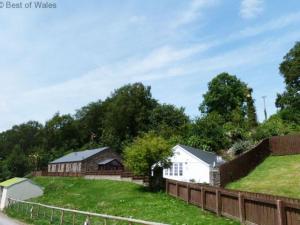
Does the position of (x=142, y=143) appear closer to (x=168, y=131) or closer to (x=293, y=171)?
(x=293, y=171)

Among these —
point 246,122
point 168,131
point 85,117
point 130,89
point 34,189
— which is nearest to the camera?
point 34,189

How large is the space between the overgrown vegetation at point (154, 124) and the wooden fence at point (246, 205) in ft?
57.3

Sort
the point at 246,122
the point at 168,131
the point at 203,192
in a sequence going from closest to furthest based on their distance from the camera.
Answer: the point at 203,192 → the point at 246,122 → the point at 168,131

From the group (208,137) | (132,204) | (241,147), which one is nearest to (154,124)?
(208,137)

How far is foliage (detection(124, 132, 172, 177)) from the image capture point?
35.3 m

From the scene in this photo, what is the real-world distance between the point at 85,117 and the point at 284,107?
62.1 m

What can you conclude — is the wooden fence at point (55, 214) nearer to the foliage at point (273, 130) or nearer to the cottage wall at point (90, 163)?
the cottage wall at point (90, 163)

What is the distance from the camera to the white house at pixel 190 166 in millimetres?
42062

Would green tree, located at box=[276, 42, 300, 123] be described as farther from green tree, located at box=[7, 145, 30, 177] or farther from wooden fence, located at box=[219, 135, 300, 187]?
green tree, located at box=[7, 145, 30, 177]

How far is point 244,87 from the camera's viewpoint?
84188 millimetres

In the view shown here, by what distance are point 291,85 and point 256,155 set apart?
34.2 metres

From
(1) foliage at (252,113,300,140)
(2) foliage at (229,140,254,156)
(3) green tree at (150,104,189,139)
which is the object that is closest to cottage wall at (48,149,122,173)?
(3) green tree at (150,104,189,139)

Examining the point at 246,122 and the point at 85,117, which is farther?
the point at 85,117

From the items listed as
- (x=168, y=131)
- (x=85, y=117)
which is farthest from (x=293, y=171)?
(x=85, y=117)
